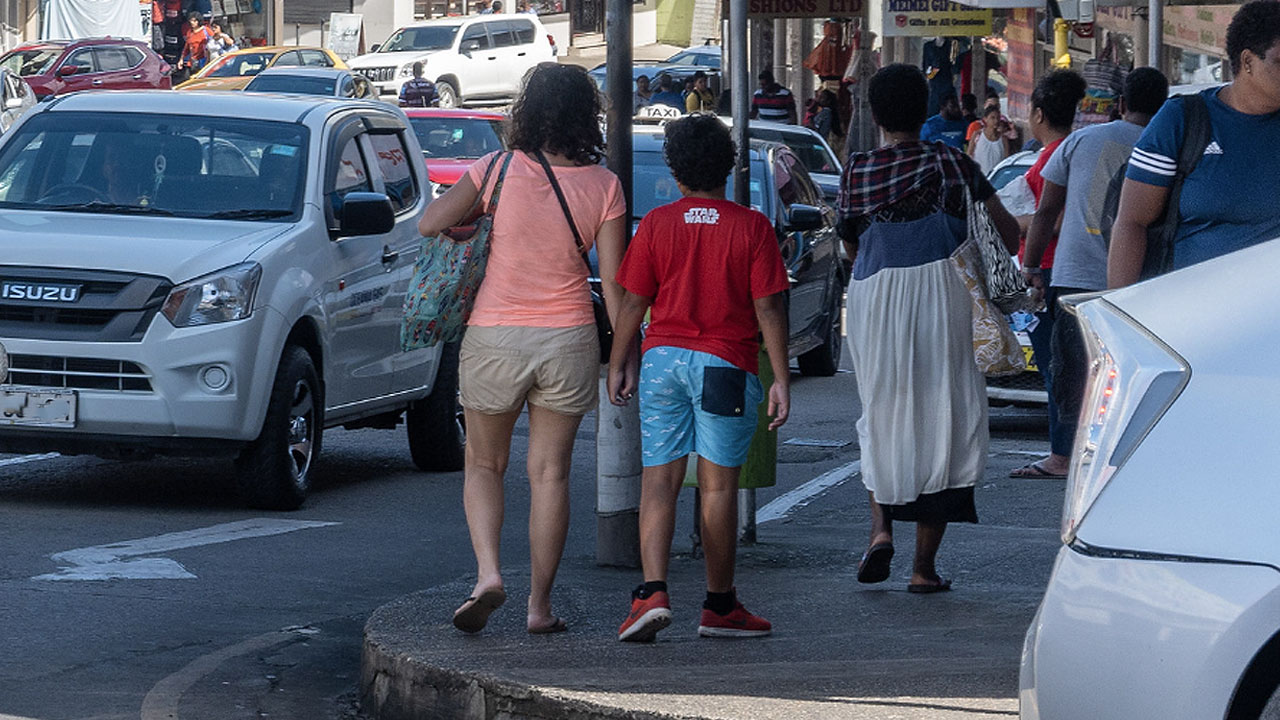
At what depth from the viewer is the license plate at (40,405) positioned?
29.8 feet

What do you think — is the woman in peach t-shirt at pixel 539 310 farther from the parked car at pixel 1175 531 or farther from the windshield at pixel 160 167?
the windshield at pixel 160 167

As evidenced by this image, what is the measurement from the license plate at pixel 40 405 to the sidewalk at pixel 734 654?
2.49 metres

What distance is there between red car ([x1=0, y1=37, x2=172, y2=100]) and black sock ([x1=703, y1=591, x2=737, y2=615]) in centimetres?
3917

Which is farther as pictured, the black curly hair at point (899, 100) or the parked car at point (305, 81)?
the parked car at point (305, 81)

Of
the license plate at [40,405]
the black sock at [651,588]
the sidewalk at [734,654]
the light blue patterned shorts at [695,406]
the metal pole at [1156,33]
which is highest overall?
the metal pole at [1156,33]

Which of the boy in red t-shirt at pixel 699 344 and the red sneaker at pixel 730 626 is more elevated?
the boy in red t-shirt at pixel 699 344

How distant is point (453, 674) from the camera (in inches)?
230

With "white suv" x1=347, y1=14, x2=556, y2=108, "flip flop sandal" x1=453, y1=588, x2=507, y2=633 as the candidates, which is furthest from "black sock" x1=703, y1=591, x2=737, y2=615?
"white suv" x1=347, y1=14, x2=556, y2=108

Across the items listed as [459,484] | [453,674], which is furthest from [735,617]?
[459,484]

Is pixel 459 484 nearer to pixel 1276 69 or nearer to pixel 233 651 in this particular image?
pixel 233 651

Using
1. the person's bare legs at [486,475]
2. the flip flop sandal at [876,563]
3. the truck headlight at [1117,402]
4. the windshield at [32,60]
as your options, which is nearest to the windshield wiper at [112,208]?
the person's bare legs at [486,475]

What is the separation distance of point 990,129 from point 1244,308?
19577 mm

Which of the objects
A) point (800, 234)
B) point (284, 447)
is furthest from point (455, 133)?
point (284, 447)

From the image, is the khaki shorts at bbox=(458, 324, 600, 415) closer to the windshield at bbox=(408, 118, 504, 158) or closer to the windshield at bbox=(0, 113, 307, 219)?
the windshield at bbox=(0, 113, 307, 219)
